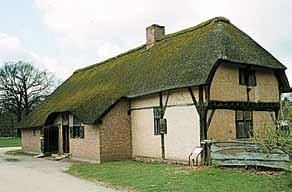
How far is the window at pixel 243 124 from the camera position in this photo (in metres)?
20.6

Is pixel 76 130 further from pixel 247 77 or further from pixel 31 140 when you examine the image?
pixel 247 77

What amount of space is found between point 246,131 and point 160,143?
4397 millimetres

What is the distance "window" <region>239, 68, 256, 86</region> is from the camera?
→ 829 inches

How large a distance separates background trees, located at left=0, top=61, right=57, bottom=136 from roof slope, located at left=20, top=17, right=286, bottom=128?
34399mm

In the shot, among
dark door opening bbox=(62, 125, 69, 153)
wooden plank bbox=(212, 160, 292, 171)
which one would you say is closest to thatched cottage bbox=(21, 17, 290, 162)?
dark door opening bbox=(62, 125, 69, 153)

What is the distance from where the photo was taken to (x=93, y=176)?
1700cm

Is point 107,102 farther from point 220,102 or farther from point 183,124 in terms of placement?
point 220,102

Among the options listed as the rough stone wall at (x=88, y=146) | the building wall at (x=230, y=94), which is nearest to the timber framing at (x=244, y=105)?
the building wall at (x=230, y=94)

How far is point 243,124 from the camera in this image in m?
20.9

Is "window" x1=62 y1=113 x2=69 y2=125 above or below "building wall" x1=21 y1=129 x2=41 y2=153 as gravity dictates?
above

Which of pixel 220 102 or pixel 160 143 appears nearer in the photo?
pixel 220 102

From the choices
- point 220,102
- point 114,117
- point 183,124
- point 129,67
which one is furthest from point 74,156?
point 220,102

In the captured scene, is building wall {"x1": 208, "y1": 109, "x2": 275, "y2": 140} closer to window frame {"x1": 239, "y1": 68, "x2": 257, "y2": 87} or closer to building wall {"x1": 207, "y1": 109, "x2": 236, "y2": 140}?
building wall {"x1": 207, "y1": 109, "x2": 236, "y2": 140}

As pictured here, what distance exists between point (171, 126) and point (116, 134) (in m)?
4.20
